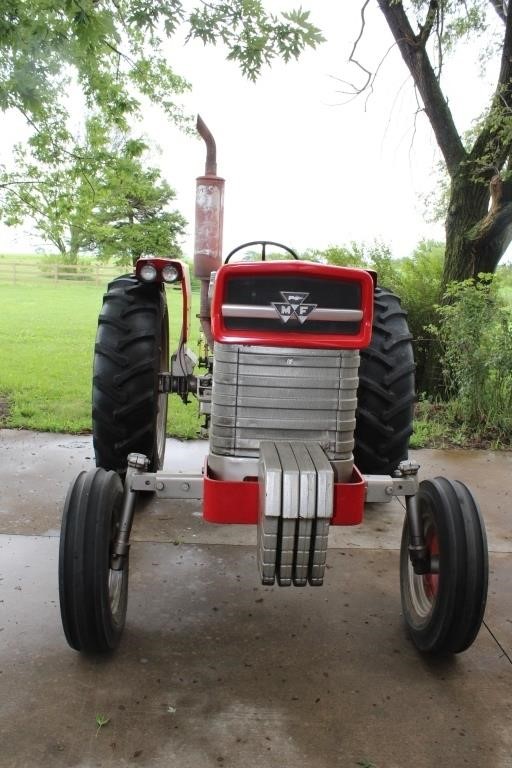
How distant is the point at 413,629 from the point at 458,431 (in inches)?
133

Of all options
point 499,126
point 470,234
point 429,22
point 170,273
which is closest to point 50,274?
point 429,22

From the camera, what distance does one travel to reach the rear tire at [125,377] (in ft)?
10.8

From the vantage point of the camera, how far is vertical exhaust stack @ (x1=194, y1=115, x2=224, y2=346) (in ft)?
13.0

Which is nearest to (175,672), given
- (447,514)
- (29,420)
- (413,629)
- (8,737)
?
(8,737)

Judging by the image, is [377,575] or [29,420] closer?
[377,575]

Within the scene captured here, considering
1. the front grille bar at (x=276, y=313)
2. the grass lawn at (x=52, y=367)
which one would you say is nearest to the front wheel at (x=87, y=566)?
the front grille bar at (x=276, y=313)

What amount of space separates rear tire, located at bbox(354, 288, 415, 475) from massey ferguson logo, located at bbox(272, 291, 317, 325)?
954 millimetres

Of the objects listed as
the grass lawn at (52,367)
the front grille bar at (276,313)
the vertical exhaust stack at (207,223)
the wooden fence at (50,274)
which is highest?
the vertical exhaust stack at (207,223)

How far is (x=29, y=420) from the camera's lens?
5633mm

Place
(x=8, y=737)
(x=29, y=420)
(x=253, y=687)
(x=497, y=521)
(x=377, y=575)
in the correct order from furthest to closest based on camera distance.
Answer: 1. (x=29, y=420)
2. (x=497, y=521)
3. (x=377, y=575)
4. (x=253, y=687)
5. (x=8, y=737)

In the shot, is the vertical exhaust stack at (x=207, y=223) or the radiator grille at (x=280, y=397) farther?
the vertical exhaust stack at (x=207, y=223)

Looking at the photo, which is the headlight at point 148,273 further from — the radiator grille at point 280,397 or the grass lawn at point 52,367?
the grass lawn at point 52,367

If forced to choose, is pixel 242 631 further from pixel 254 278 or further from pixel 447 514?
pixel 254 278

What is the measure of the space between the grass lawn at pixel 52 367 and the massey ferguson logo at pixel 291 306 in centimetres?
320
